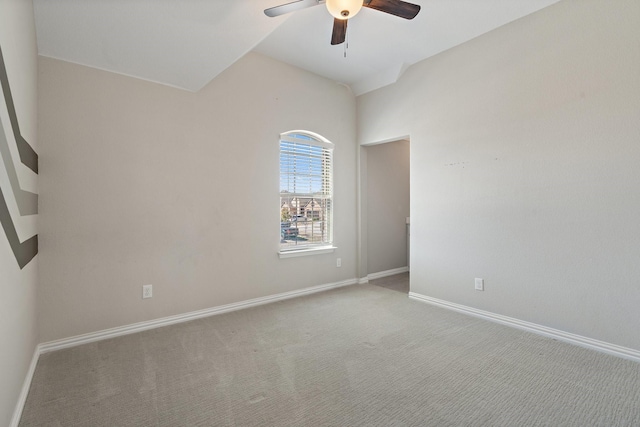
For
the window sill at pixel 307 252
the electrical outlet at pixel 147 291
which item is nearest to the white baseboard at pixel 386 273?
the window sill at pixel 307 252

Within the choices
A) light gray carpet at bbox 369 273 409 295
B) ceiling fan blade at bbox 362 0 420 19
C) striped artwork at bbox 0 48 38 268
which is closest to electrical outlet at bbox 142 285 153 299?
striped artwork at bbox 0 48 38 268

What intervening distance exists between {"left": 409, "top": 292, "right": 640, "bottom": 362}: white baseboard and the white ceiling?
2.86 meters

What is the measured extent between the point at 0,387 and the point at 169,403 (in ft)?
2.56

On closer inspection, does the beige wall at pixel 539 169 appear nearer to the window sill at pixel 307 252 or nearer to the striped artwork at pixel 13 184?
the window sill at pixel 307 252

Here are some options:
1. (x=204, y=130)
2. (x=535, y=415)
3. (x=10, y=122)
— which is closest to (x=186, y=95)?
(x=204, y=130)

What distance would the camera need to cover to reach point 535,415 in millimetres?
1712

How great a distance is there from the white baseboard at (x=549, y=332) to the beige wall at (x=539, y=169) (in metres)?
0.05

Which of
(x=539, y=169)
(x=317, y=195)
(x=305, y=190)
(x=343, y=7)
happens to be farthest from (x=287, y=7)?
(x=539, y=169)

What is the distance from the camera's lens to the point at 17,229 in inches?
67.2

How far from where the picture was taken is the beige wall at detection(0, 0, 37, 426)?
1.42m

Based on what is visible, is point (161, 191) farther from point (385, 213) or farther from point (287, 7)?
point (385, 213)

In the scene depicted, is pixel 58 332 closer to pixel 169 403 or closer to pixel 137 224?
pixel 137 224

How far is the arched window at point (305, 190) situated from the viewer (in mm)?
3955

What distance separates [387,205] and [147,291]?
11.8 feet
